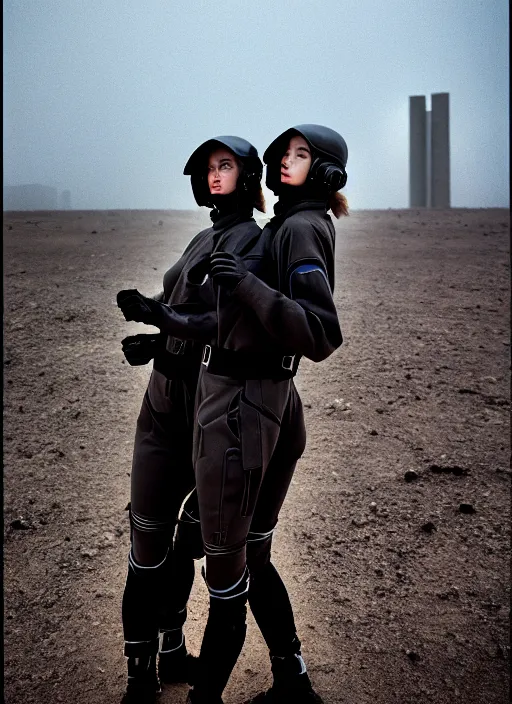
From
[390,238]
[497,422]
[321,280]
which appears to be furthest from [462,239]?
[321,280]

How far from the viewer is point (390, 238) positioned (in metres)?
14.0

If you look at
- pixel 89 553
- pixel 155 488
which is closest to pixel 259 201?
pixel 155 488

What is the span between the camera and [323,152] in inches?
103

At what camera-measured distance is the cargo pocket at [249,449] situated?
2531mm

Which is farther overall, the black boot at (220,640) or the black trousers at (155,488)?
the black trousers at (155,488)

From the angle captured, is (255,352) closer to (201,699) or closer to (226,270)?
(226,270)

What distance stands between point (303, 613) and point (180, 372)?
1.80m

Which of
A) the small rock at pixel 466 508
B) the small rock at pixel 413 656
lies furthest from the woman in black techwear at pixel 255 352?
the small rock at pixel 466 508

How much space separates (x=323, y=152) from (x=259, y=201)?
380mm

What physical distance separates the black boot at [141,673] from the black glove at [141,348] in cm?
123

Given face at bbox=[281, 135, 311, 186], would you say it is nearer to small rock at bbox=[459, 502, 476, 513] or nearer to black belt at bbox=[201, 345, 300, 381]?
black belt at bbox=[201, 345, 300, 381]

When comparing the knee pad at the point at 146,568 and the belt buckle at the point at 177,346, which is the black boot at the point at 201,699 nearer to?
the knee pad at the point at 146,568

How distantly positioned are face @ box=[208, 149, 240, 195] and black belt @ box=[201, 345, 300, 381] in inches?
25.7

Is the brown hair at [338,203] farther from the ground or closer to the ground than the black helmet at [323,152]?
closer to the ground
